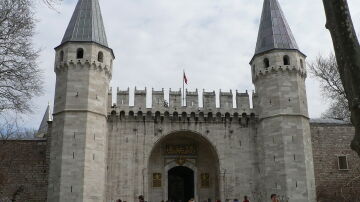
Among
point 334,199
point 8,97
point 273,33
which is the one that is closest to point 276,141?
point 334,199

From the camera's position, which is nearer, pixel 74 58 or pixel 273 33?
pixel 74 58

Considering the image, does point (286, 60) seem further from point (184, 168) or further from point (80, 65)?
point (80, 65)

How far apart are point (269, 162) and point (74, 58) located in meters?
10.7

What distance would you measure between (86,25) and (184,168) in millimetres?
9318

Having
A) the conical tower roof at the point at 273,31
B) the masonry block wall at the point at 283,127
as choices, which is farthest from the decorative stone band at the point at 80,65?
the conical tower roof at the point at 273,31

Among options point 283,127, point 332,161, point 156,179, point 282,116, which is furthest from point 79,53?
point 332,161

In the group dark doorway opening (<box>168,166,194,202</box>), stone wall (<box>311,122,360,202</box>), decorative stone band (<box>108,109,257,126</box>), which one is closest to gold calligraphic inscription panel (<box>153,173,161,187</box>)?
dark doorway opening (<box>168,166,194,202</box>)

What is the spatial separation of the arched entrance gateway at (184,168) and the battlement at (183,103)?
133 centimetres

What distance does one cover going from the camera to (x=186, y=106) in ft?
72.3

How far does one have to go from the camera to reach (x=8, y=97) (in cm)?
1354

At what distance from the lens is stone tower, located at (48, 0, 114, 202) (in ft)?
62.0

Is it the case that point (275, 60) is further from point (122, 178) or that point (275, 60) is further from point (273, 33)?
point (122, 178)

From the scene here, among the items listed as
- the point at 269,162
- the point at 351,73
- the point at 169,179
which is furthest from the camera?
the point at 169,179

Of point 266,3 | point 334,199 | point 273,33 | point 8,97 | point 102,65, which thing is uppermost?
point 266,3
